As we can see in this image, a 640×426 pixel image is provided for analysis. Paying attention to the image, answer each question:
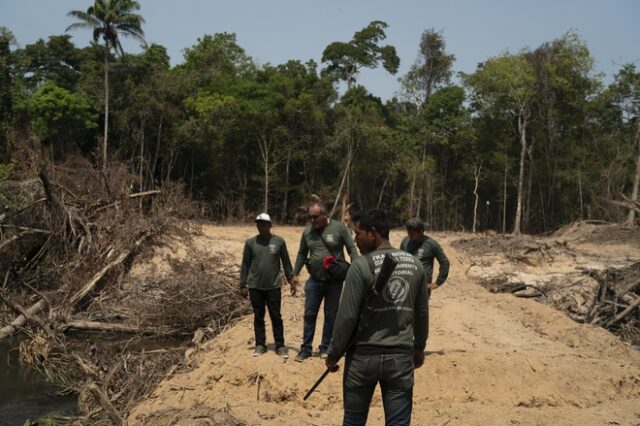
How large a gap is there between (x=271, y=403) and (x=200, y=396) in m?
0.85

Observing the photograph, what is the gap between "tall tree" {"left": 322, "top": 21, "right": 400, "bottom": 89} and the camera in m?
41.1

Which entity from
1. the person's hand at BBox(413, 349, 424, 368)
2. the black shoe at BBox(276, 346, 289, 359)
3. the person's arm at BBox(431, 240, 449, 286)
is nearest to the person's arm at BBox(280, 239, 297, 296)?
the black shoe at BBox(276, 346, 289, 359)

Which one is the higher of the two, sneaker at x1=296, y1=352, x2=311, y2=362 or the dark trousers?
the dark trousers

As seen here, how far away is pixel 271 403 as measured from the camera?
6.15 m

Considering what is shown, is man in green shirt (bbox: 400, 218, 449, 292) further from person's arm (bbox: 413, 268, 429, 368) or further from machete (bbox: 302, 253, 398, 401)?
machete (bbox: 302, 253, 398, 401)

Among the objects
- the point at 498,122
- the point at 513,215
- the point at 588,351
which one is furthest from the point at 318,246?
the point at 513,215

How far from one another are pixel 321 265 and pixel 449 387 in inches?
73.8

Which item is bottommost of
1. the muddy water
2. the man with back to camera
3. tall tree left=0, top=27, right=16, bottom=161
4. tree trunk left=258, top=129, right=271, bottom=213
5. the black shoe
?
the muddy water

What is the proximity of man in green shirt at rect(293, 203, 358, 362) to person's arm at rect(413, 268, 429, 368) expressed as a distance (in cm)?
251

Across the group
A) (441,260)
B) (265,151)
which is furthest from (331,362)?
(265,151)

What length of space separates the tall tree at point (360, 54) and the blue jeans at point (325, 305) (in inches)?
1399

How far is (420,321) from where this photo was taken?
394cm

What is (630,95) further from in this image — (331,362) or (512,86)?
(331,362)

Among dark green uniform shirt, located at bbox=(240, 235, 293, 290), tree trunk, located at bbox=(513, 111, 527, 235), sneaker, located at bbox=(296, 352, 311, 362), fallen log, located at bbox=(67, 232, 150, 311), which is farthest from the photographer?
tree trunk, located at bbox=(513, 111, 527, 235)
